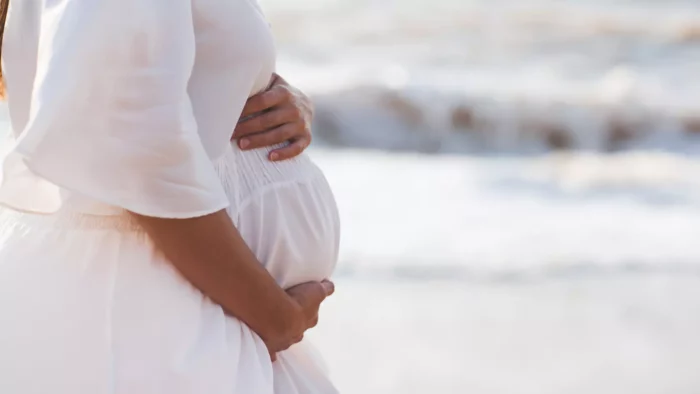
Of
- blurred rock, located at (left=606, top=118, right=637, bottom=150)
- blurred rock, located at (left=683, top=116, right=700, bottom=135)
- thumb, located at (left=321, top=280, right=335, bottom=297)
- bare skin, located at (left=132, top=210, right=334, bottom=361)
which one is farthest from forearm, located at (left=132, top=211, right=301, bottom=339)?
blurred rock, located at (left=683, top=116, right=700, bottom=135)

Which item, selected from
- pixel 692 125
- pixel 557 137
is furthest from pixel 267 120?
pixel 692 125

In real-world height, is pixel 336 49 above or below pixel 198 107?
below

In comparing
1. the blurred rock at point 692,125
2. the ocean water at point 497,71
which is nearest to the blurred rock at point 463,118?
the ocean water at point 497,71

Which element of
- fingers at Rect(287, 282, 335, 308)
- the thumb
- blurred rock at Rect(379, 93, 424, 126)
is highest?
fingers at Rect(287, 282, 335, 308)

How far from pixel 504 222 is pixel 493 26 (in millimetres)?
7253

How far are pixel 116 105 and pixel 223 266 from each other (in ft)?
0.79

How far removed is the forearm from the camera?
1.19m

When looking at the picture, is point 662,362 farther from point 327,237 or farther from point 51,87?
point 51,87

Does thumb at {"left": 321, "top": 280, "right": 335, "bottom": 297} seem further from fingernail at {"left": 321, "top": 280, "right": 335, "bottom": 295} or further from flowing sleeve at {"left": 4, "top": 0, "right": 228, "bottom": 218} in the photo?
flowing sleeve at {"left": 4, "top": 0, "right": 228, "bottom": 218}

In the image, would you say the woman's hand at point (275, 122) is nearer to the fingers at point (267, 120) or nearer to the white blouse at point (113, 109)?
the fingers at point (267, 120)

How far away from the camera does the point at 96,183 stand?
1.12m

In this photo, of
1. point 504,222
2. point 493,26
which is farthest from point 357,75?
point 504,222

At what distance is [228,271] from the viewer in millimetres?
1226

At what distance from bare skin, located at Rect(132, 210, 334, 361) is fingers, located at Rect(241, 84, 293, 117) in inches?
7.8
